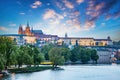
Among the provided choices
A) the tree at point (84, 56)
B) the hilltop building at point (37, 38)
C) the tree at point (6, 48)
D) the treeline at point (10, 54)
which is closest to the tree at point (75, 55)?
the tree at point (84, 56)

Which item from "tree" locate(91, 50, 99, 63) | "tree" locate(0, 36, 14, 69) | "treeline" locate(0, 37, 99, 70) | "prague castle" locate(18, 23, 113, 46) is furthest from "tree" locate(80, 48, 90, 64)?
"tree" locate(0, 36, 14, 69)

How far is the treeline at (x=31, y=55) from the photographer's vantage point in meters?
17.2

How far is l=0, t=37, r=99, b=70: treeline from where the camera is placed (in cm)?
1720

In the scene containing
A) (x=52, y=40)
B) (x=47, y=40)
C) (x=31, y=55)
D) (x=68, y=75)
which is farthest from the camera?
(x=47, y=40)

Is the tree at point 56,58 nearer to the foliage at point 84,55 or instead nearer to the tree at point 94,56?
the foliage at point 84,55

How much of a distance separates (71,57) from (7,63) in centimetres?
1582

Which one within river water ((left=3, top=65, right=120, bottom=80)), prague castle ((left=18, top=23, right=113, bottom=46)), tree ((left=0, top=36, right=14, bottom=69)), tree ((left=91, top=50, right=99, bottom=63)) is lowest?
river water ((left=3, top=65, right=120, bottom=80))

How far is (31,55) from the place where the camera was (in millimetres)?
21312

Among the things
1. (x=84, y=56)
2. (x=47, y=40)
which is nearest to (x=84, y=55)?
(x=84, y=56)

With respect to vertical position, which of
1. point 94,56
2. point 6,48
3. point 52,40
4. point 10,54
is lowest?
point 94,56

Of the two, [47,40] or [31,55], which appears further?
[47,40]

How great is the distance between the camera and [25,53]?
64.3ft

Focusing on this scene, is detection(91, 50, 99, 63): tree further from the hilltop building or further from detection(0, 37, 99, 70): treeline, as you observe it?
the hilltop building

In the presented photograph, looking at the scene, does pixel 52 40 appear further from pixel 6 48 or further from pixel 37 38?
pixel 6 48
